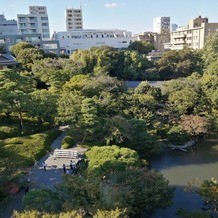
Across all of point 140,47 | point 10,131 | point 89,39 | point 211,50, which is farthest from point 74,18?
point 10,131

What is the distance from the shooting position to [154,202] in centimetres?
1229

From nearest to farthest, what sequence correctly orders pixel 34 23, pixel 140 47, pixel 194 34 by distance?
pixel 140 47 < pixel 194 34 < pixel 34 23

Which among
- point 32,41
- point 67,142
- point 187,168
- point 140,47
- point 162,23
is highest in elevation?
point 162,23

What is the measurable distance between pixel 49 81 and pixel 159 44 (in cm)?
5738

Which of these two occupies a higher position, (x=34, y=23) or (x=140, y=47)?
(x=34, y=23)

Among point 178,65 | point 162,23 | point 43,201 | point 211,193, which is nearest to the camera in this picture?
point 43,201

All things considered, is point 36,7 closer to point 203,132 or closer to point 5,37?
point 5,37

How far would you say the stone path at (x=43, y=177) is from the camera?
13.6 metres

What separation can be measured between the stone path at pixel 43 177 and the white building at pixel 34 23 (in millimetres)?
57164

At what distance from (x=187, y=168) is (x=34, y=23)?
201ft

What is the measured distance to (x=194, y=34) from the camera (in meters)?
66.0

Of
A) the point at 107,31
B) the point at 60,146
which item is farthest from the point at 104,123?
the point at 107,31

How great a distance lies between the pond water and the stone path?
6150 mm

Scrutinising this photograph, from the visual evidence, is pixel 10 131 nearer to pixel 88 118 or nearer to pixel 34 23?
pixel 88 118
